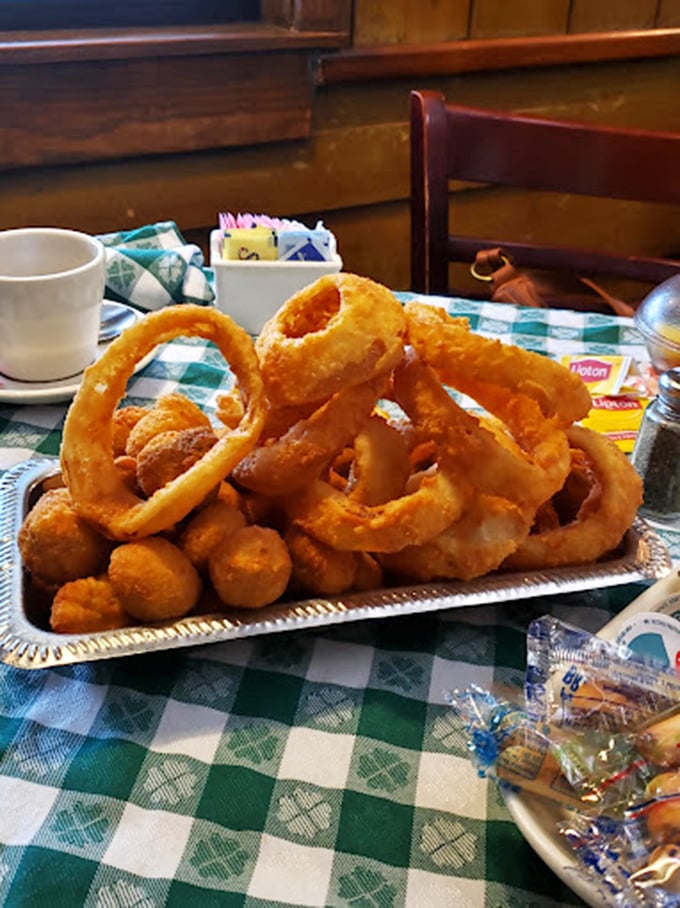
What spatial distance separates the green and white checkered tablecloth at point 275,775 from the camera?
0.50 metres

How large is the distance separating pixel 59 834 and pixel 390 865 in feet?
0.63

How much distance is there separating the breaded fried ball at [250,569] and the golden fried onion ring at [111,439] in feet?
0.14

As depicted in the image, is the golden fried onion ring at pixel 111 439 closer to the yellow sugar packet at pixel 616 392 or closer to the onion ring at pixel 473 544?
the onion ring at pixel 473 544

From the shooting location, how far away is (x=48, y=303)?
94 centimetres

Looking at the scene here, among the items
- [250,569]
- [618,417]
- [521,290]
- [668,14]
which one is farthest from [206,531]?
[668,14]

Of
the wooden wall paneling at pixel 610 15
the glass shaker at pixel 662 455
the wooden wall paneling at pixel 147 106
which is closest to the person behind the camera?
the glass shaker at pixel 662 455

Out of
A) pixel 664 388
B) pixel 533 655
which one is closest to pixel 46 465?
pixel 533 655

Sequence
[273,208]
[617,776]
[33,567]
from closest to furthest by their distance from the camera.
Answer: [617,776] < [33,567] < [273,208]

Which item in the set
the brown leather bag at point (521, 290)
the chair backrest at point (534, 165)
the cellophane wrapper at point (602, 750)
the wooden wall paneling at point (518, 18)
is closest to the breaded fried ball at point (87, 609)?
the cellophane wrapper at point (602, 750)

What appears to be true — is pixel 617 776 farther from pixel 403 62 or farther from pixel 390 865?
pixel 403 62

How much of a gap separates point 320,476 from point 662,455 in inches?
13.3

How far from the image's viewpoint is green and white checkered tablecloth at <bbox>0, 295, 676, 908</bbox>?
50 centimetres

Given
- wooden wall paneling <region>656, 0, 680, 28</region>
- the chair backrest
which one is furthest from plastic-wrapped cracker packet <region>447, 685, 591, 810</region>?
wooden wall paneling <region>656, 0, 680, 28</region>

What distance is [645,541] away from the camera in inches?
28.7
